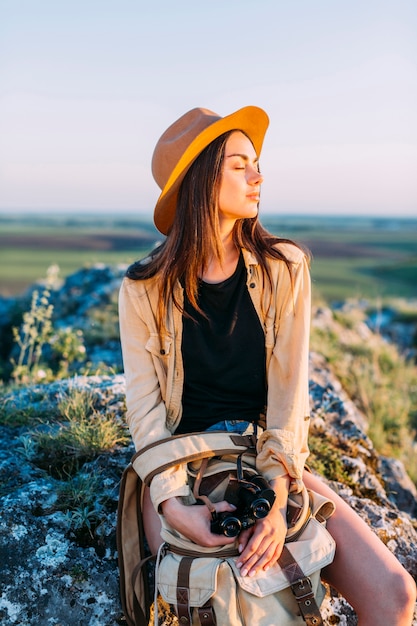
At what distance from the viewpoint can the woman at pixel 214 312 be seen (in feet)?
9.77

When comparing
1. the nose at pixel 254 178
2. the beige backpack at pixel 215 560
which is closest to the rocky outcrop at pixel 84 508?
the beige backpack at pixel 215 560

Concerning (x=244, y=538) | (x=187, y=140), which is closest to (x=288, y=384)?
(x=244, y=538)

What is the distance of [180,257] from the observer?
311 cm

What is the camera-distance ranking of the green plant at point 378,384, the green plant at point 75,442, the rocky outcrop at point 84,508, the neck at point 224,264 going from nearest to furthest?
the rocky outcrop at point 84,508 < the neck at point 224,264 < the green plant at point 75,442 < the green plant at point 378,384

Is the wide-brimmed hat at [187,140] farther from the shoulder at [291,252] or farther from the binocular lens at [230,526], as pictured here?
the binocular lens at [230,526]

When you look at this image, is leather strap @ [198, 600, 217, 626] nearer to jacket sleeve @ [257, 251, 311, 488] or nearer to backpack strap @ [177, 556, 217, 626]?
backpack strap @ [177, 556, 217, 626]

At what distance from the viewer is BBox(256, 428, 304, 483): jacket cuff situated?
9.17 feet

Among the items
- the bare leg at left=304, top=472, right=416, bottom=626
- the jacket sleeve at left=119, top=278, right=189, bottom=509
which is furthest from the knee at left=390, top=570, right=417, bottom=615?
the jacket sleeve at left=119, top=278, right=189, bottom=509

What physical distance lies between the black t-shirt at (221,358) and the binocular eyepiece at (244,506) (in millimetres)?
428

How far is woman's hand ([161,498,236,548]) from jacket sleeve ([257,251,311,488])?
35cm

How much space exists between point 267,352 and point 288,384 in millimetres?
196

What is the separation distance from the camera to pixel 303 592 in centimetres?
240

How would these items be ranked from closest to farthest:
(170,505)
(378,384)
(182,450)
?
(170,505)
(182,450)
(378,384)

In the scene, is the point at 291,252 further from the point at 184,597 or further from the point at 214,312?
the point at 184,597
